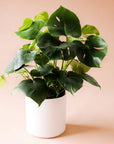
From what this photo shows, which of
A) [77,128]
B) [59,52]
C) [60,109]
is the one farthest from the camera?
[77,128]

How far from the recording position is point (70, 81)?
1.03 meters

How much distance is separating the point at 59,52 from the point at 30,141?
46 centimetres

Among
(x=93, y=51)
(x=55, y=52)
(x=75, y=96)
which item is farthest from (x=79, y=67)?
(x=75, y=96)

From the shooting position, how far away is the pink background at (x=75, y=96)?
48.5 inches

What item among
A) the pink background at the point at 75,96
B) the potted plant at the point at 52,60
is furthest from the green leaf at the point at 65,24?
the pink background at the point at 75,96

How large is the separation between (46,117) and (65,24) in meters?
0.42

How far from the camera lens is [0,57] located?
1793 millimetres

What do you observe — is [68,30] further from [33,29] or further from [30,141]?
[30,141]

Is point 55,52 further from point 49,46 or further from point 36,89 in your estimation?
point 36,89

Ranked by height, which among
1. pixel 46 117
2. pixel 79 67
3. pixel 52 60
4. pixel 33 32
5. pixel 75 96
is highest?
pixel 33 32

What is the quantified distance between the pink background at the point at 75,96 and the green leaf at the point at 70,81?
1.05ft

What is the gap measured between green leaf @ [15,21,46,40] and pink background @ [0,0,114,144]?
482 millimetres

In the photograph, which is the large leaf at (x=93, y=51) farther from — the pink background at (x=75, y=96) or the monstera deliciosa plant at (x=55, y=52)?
the pink background at (x=75, y=96)
